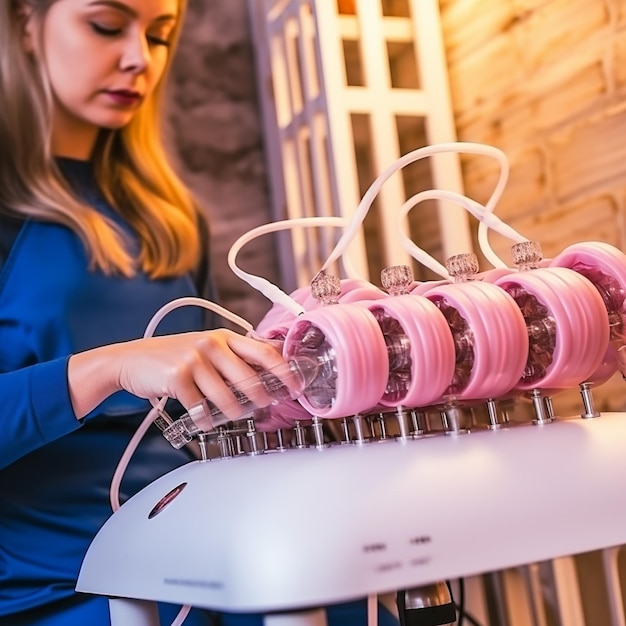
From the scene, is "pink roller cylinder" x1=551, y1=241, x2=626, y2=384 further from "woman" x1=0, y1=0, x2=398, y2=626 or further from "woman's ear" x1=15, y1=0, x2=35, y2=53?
"woman's ear" x1=15, y1=0, x2=35, y2=53

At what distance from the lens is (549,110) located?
3.89 ft

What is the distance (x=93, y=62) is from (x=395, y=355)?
2.48ft

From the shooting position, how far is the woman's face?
117 cm

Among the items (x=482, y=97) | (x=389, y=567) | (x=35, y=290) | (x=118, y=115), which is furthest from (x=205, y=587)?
(x=482, y=97)

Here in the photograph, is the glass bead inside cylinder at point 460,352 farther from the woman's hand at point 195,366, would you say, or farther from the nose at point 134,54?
the nose at point 134,54

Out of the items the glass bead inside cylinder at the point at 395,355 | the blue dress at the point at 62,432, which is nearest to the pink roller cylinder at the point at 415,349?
the glass bead inside cylinder at the point at 395,355

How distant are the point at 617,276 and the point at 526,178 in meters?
0.63

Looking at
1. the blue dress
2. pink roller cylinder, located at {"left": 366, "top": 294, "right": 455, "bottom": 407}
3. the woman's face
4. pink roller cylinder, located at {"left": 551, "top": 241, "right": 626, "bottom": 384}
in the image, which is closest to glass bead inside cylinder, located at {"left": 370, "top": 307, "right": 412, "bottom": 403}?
pink roller cylinder, located at {"left": 366, "top": 294, "right": 455, "bottom": 407}

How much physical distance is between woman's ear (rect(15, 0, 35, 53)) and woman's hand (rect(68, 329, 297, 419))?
25.2 inches

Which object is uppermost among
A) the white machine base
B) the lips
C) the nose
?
the nose

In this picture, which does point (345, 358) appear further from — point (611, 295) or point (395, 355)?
point (611, 295)

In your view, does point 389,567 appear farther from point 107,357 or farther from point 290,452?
point 107,357

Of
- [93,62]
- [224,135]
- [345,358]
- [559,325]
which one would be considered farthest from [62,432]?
[224,135]

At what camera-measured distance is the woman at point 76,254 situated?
0.94 meters
